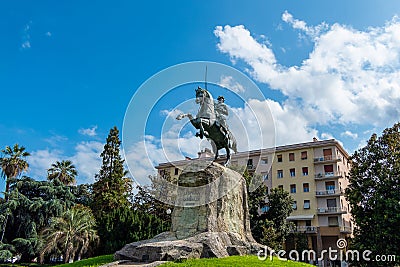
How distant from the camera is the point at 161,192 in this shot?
3534 centimetres

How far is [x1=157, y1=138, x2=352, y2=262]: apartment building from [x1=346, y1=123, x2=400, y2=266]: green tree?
17.9 metres

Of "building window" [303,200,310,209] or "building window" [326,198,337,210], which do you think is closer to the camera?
"building window" [326,198,337,210]

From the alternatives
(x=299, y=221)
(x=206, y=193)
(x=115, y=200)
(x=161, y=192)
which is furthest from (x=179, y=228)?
(x=299, y=221)

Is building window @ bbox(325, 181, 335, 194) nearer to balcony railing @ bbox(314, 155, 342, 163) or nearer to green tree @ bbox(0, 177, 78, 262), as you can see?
balcony railing @ bbox(314, 155, 342, 163)

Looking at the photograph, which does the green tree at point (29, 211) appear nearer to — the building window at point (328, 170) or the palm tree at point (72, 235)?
the palm tree at point (72, 235)

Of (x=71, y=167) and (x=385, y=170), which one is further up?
(x=71, y=167)

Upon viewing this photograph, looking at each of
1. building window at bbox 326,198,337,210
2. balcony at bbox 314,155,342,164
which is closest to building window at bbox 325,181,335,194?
building window at bbox 326,198,337,210

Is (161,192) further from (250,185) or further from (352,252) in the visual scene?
(352,252)

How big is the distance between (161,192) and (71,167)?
1750cm

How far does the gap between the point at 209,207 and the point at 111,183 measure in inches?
1088

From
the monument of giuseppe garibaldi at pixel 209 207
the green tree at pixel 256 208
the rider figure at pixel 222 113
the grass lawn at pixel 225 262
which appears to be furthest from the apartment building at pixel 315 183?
the grass lawn at pixel 225 262

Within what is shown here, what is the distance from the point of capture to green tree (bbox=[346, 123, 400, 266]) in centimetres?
2234

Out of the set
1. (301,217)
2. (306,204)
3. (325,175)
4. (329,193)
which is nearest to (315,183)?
(325,175)

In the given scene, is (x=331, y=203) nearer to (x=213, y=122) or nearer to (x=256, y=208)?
(x=256, y=208)
